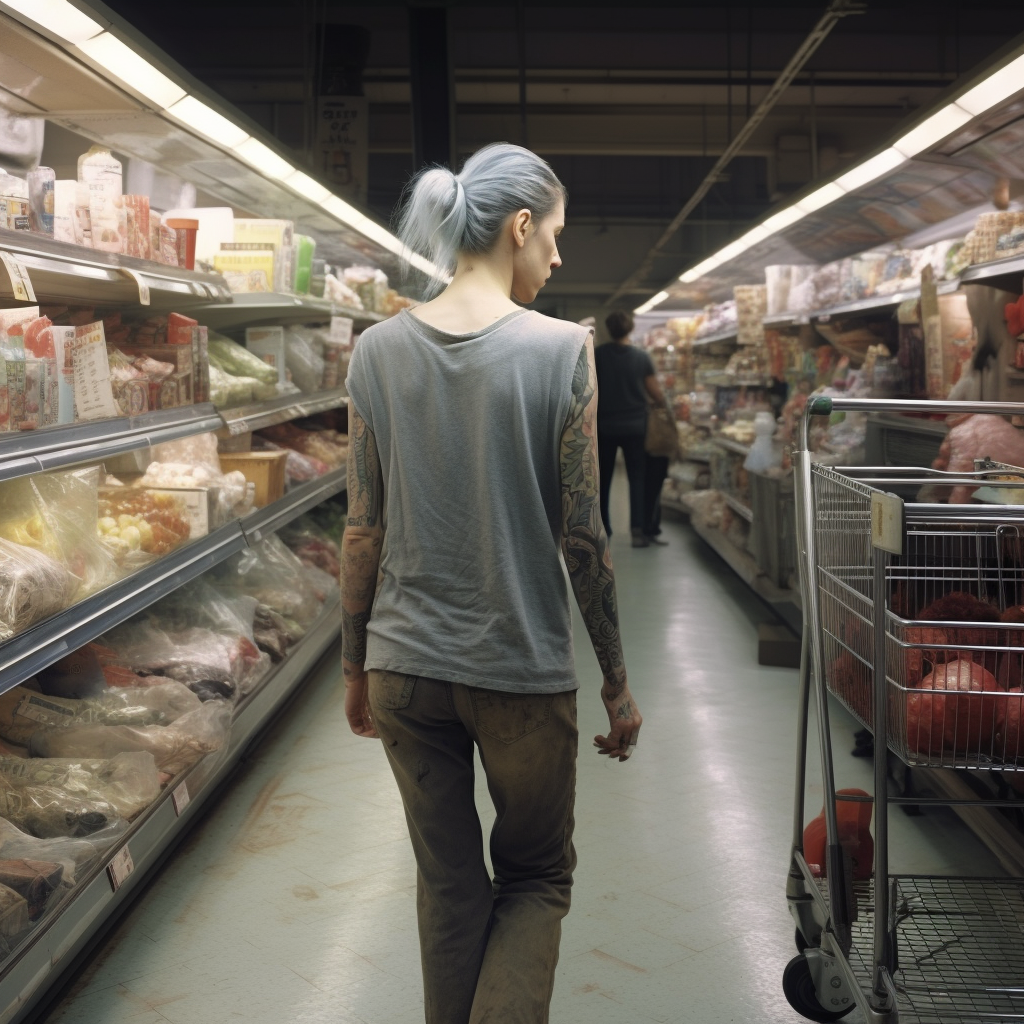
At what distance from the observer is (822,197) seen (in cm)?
500

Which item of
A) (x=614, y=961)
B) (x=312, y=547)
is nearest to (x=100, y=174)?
(x=614, y=961)

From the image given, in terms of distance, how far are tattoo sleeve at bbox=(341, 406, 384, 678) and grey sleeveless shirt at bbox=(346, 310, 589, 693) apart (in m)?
0.12

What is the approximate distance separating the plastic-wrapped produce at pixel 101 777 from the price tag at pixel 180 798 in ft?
0.18

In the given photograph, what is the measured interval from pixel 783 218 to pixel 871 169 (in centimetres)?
140

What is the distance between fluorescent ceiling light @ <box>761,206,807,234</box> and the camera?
17.9 ft

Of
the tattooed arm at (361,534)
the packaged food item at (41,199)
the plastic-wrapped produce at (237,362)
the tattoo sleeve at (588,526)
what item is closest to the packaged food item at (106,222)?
the packaged food item at (41,199)

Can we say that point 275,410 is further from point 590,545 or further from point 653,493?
point 653,493

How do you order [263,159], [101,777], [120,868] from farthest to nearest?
[263,159]
[101,777]
[120,868]

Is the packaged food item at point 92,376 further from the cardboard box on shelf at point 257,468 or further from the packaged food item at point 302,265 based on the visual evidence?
the packaged food item at point 302,265

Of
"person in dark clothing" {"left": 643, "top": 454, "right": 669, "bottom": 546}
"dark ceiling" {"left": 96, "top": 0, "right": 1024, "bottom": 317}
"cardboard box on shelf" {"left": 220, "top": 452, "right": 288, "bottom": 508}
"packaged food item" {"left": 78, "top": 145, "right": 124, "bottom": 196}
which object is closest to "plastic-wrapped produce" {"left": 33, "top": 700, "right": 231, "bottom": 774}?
"cardboard box on shelf" {"left": 220, "top": 452, "right": 288, "bottom": 508}

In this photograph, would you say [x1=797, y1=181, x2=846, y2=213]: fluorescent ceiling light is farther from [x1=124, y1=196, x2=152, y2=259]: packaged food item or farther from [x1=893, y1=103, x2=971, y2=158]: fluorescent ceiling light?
[x1=124, y1=196, x2=152, y2=259]: packaged food item

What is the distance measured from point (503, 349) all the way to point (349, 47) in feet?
25.8

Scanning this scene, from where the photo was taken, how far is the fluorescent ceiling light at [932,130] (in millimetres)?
3320

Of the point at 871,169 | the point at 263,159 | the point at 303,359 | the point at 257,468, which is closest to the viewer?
the point at 263,159
